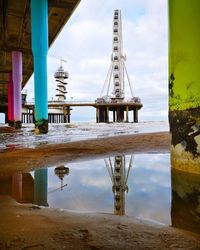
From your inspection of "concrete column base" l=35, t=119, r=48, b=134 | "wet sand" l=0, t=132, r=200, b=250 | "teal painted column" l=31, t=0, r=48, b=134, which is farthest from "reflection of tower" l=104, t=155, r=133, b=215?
"teal painted column" l=31, t=0, r=48, b=134

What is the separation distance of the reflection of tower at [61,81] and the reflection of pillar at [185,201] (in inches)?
2740

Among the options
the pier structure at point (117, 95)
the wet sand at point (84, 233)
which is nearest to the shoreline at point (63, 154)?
the wet sand at point (84, 233)

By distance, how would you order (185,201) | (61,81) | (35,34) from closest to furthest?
(185,201), (35,34), (61,81)

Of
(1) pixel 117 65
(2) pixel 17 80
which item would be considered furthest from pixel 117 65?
(2) pixel 17 80

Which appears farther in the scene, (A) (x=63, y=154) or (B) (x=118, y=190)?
(A) (x=63, y=154)

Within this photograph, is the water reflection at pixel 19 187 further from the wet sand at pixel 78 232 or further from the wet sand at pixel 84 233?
the wet sand at pixel 84 233

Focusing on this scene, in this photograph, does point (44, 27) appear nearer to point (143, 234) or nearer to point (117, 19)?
point (143, 234)

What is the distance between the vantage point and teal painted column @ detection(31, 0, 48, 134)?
1170cm

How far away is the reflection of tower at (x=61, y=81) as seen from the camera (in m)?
71.6

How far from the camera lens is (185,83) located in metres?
3.36

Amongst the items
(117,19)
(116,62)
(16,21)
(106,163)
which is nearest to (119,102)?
(116,62)

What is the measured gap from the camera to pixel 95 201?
245 centimetres

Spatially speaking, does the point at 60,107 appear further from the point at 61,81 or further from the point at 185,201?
the point at 185,201

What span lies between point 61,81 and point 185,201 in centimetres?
7290
